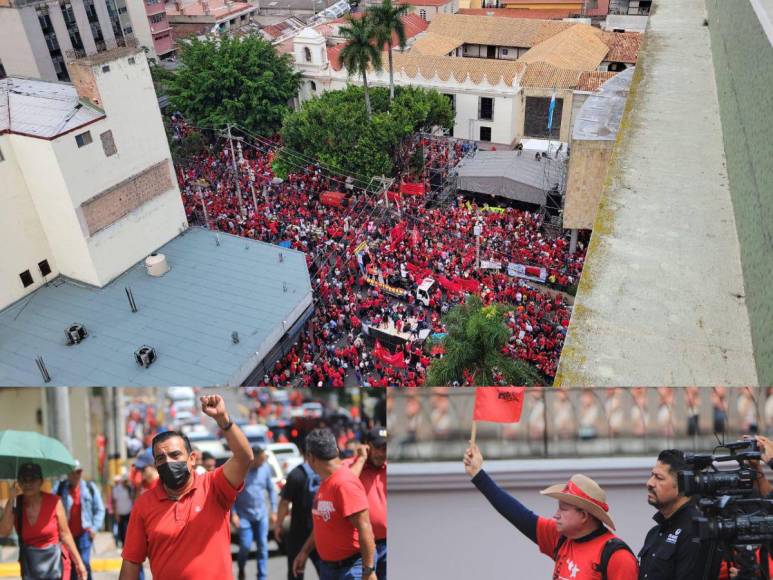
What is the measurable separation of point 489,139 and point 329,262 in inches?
480

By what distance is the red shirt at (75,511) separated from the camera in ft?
12.2

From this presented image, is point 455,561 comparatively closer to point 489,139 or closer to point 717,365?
point 717,365

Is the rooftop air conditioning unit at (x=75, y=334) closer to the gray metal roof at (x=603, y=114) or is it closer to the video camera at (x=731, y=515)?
the video camera at (x=731, y=515)

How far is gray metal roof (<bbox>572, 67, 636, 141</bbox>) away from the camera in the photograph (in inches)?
677

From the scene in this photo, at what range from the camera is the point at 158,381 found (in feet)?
38.8

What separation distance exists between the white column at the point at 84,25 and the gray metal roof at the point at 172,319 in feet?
70.2

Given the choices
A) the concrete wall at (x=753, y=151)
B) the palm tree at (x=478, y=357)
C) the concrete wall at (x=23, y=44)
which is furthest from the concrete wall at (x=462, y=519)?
the concrete wall at (x=23, y=44)

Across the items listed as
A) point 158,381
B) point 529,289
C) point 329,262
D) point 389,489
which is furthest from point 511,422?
point 329,262

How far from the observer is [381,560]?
11.7 ft

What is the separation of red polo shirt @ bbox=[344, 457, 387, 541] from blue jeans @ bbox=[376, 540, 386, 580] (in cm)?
4

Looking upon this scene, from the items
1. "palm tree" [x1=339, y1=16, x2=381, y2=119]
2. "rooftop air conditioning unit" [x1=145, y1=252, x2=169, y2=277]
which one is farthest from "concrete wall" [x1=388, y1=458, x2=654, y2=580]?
"palm tree" [x1=339, y1=16, x2=381, y2=119]

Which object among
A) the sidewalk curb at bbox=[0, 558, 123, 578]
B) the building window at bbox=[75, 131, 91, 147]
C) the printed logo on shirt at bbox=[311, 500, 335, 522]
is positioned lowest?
the building window at bbox=[75, 131, 91, 147]

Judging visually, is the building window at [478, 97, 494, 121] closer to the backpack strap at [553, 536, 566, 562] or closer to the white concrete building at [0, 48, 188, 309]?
the white concrete building at [0, 48, 188, 309]

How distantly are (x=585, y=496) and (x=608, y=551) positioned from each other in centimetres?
28
